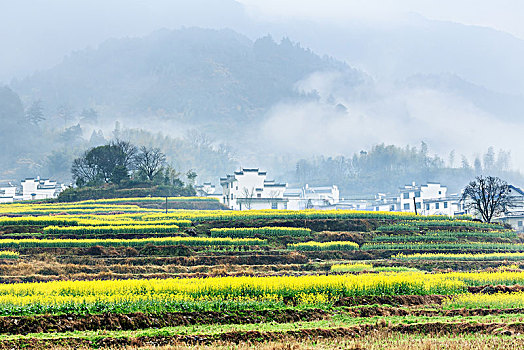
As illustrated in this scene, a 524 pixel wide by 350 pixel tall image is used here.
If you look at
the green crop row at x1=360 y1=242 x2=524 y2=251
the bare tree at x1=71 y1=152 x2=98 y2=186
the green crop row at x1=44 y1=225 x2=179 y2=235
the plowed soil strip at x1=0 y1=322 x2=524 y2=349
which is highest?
the bare tree at x1=71 y1=152 x2=98 y2=186

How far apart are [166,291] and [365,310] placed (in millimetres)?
6557

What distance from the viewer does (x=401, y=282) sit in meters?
24.0

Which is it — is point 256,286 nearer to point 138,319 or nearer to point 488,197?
point 138,319

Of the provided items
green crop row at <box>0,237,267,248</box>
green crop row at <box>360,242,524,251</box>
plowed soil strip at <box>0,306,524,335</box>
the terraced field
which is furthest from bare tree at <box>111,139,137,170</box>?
plowed soil strip at <box>0,306,524,335</box>

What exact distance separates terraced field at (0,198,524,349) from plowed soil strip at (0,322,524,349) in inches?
1.7

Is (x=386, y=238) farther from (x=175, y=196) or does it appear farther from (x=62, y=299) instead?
(x=175, y=196)

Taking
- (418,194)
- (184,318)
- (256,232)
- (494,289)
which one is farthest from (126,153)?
(184,318)

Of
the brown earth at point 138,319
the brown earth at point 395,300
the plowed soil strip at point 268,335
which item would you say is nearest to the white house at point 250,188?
the brown earth at point 395,300

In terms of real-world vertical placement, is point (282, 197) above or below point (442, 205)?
above

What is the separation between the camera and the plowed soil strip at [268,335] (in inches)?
624

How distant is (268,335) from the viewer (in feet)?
55.2

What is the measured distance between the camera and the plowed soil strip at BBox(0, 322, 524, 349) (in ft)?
52.0

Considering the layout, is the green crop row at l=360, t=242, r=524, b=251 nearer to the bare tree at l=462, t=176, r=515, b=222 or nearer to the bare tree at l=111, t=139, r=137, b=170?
the bare tree at l=462, t=176, r=515, b=222

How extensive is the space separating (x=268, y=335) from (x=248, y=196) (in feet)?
263
